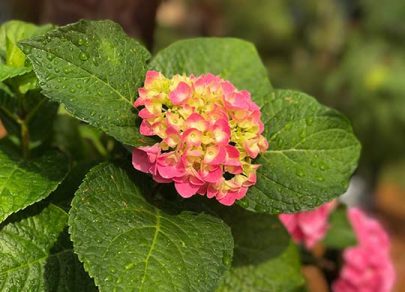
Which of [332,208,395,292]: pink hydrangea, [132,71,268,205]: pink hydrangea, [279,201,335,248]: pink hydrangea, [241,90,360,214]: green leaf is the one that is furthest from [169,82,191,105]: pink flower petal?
[332,208,395,292]: pink hydrangea

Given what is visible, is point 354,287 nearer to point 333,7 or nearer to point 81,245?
point 81,245

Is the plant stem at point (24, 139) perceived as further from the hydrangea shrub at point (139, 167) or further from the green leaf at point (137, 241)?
the green leaf at point (137, 241)

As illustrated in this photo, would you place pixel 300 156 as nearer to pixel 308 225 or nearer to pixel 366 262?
pixel 308 225

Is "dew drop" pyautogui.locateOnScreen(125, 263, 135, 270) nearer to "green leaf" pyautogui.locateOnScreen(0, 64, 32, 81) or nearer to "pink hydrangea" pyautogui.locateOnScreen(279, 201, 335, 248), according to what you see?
"green leaf" pyautogui.locateOnScreen(0, 64, 32, 81)

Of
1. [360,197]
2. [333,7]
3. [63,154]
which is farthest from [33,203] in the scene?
[360,197]

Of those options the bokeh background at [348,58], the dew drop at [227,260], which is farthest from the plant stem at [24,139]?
the bokeh background at [348,58]

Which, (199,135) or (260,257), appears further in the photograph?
(260,257)

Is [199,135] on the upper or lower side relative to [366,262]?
upper

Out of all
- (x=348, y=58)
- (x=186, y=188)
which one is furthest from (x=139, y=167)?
(x=348, y=58)
